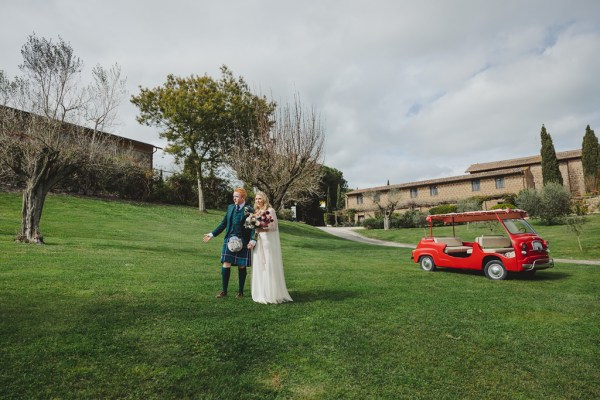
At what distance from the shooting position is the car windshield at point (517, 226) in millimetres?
10398

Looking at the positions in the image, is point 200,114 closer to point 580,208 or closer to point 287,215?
point 287,215

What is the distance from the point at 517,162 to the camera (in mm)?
50344

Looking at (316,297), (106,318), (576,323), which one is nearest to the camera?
(106,318)

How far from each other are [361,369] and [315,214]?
53931mm

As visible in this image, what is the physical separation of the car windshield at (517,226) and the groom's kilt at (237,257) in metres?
7.96

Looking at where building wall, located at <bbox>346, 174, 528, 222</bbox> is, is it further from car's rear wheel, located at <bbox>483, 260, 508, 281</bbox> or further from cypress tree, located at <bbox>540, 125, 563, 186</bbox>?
car's rear wheel, located at <bbox>483, 260, 508, 281</bbox>

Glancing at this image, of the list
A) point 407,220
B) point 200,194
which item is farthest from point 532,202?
point 200,194

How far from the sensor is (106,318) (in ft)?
16.6

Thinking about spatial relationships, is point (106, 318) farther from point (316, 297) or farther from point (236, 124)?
point (236, 124)

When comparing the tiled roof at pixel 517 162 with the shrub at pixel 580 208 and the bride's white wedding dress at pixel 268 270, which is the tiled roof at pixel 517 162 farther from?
the bride's white wedding dress at pixel 268 270

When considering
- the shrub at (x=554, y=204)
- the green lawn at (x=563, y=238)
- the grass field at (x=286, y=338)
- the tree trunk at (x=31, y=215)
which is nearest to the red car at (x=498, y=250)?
the grass field at (x=286, y=338)

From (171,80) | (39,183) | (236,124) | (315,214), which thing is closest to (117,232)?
(39,183)

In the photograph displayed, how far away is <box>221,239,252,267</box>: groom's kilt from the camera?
6.57 meters

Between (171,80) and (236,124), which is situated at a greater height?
(171,80)
